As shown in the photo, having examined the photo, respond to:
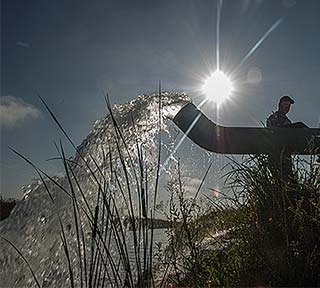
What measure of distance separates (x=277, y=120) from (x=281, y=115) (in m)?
0.09

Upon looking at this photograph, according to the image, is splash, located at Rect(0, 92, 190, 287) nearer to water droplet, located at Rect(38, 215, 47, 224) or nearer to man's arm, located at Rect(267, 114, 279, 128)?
water droplet, located at Rect(38, 215, 47, 224)

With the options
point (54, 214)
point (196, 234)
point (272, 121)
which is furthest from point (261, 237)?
point (272, 121)

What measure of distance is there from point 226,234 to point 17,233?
1495mm

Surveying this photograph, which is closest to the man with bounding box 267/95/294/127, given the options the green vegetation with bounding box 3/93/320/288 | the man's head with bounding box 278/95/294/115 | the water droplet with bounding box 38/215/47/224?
the man's head with bounding box 278/95/294/115

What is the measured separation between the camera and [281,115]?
4359 millimetres

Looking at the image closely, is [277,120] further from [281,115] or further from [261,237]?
[261,237]

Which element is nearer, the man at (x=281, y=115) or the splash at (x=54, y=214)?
the splash at (x=54, y=214)

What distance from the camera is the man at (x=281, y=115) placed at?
4277 millimetres

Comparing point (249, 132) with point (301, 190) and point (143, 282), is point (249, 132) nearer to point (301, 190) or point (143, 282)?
point (301, 190)

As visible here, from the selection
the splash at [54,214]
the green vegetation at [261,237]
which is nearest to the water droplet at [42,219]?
the splash at [54,214]

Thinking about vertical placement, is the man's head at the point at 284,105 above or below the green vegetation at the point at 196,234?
above

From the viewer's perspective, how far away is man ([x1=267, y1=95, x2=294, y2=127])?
14.0 feet

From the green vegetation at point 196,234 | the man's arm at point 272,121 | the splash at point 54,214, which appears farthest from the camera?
the man's arm at point 272,121

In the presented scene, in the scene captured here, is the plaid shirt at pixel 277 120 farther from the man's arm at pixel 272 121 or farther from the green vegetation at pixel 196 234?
the green vegetation at pixel 196 234
